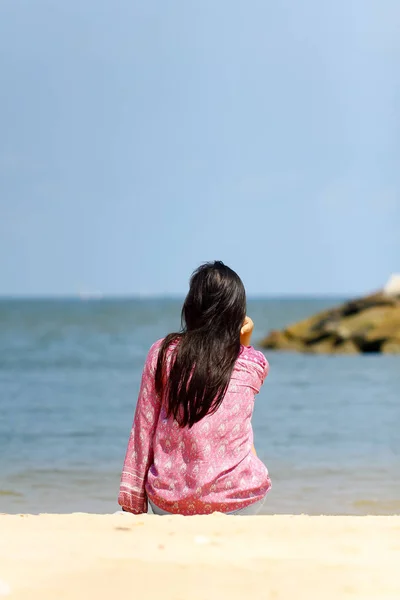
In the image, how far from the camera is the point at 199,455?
3916 millimetres

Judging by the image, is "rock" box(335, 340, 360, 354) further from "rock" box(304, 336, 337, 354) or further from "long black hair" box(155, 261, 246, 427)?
"long black hair" box(155, 261, 246, 427)

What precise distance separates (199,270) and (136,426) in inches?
27.4

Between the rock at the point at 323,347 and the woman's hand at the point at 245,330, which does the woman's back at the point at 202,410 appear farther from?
the rock at the point at 323,347

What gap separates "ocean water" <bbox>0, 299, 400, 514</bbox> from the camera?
26.8 ft

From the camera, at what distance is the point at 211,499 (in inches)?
155

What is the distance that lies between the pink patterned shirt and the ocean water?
3716 mm

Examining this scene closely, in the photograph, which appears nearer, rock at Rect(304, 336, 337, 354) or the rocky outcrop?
the rocky outcrop

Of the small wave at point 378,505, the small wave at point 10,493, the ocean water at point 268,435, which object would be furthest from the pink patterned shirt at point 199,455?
the small wave at point 10,493

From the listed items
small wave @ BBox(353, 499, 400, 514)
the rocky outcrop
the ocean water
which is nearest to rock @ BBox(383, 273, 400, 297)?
the rocky outcrop

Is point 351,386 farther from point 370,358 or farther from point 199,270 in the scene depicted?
point 199,270

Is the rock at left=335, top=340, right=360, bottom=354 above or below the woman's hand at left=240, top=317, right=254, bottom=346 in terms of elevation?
below

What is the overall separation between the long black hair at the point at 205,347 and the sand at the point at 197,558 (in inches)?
18.5

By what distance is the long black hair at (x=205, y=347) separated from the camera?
12.7 ft

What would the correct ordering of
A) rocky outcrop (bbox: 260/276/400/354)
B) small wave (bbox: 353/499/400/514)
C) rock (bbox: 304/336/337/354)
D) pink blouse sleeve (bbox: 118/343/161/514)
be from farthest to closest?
rock (bbox: 304/336/337/354) < rocky outcrop (bbox: 260/276/400/354) < small wave (bbox: 353/499/400/514) < pink blouse sleeve (bbox: 118/343/161/514)
